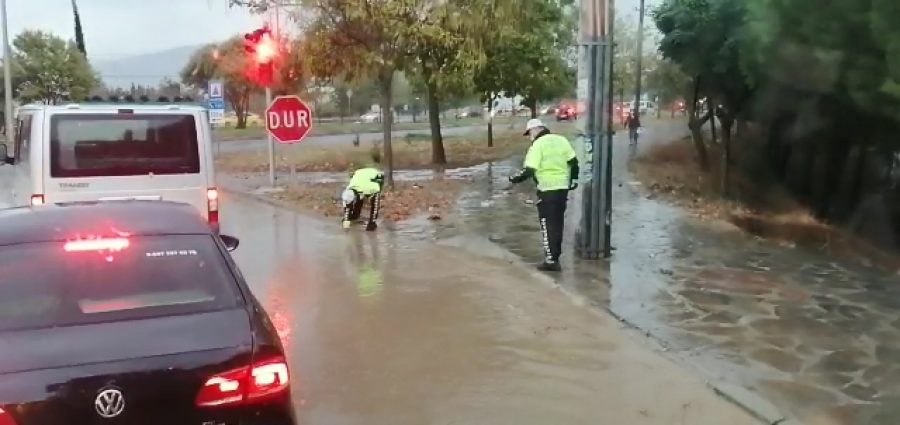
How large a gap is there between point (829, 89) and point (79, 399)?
11980mm

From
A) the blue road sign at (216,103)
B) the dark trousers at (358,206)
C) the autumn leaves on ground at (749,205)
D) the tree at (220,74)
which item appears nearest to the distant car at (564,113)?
the tree at (220,74)

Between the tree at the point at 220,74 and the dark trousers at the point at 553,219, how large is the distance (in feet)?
136

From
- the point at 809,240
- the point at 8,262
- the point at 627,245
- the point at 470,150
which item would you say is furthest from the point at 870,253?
the point at 470,150

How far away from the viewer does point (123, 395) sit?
11.5ft

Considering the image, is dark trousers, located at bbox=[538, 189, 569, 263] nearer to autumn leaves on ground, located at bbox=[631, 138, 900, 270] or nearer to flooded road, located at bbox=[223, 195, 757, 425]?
flooded road, located at bbox=[223, 195, 757, 425]

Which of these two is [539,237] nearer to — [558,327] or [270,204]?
[558,327]

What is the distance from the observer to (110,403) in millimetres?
3479

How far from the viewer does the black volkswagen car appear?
3.48m

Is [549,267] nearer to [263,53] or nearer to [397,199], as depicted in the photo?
[397,199]

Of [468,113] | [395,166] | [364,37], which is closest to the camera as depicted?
[364,37]

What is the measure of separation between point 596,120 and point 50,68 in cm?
4416

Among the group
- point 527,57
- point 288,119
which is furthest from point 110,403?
point 527,57

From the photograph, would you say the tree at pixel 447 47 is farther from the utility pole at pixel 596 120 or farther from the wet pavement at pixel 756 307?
the utility pole at pixel 596 120

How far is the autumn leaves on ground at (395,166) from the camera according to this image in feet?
55.1
